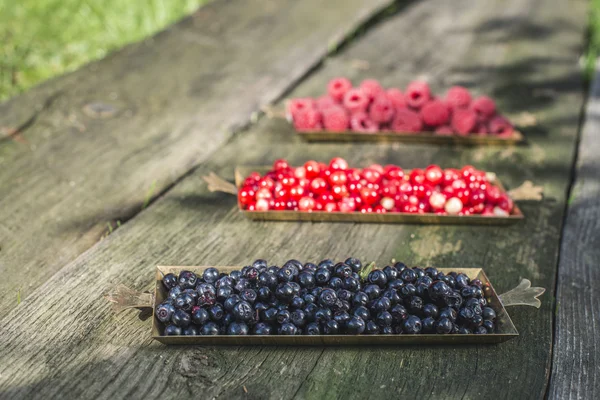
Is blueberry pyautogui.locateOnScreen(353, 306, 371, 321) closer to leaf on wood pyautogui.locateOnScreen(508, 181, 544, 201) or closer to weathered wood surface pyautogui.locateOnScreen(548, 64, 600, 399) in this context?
weathered wood surface pyautogui.locateOnScreen(548, 64, 600, 399)

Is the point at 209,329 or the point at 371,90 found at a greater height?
the point at 371,90

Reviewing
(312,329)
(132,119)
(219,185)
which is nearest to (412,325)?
(312,329)

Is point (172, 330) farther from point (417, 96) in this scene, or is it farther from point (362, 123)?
point (417, 96)

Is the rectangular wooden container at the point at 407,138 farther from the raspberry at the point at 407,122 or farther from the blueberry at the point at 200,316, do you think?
the blueberry at the point at 200,316

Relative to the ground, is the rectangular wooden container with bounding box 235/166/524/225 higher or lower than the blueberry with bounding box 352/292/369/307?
lower

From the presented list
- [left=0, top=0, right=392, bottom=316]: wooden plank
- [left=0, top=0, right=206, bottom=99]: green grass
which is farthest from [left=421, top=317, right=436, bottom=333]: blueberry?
[left=0, top=0, right=206, bottom=99]: green grass

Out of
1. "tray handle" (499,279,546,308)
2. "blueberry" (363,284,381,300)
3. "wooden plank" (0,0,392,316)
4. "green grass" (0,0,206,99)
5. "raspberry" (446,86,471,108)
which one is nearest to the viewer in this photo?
"blueberry" (363,284,381,300)

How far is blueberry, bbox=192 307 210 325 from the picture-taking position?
4.92 feet

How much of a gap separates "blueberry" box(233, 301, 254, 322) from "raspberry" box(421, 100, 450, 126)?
1.57 m

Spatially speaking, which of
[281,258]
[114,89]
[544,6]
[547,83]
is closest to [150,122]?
[114,89]

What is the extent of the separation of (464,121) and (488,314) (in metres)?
1.35

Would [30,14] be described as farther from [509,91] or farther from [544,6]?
[544,6]

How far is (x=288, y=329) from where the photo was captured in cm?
150

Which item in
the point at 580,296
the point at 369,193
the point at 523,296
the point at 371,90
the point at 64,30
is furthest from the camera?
the point at 64,30
